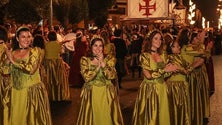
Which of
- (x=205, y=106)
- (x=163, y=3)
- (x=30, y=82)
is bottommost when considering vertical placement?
(x=205, y=106)

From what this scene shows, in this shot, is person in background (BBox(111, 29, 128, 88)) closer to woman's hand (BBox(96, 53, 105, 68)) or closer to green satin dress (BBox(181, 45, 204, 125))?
green satin dress (BBox(181, 45, 204, 125))

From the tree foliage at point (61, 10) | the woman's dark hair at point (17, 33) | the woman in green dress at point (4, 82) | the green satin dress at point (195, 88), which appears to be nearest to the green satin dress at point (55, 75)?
the woman in green dress at point (4, 82)

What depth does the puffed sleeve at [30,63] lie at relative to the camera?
7520 millimetres

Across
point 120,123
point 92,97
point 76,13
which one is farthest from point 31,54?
point 76,13

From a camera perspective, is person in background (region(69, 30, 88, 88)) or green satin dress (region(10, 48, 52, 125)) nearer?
green satin dress (region(10, 48, 52, 125))

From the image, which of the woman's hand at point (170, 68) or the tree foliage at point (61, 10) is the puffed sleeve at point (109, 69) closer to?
the woman's hand at point (170, 68)

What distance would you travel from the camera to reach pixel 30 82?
25.2 ft

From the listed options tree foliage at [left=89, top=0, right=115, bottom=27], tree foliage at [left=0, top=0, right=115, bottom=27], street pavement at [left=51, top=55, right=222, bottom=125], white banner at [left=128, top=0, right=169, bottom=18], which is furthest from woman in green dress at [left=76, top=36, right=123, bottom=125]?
tree foliage at [left=89, top=0, right=115, bottom=27]

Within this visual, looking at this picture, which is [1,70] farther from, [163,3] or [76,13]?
[76,13]

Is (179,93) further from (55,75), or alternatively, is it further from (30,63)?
(55,75)

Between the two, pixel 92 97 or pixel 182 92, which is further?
pixel 182 92

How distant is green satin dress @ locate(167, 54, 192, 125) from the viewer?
8164 mm

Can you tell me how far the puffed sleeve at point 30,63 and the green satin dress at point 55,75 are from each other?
560 cm

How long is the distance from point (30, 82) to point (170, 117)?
2.16m
